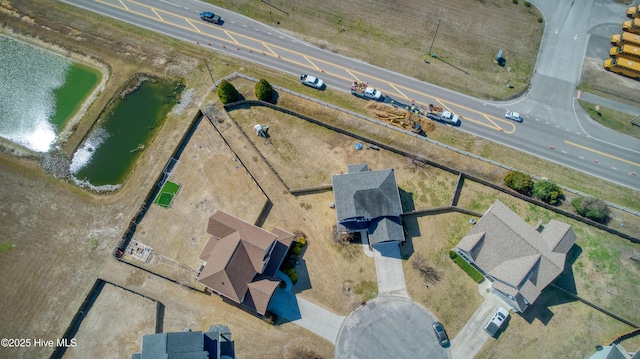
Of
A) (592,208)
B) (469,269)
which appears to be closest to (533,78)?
(592,208)

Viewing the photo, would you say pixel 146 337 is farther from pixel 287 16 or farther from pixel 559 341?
pixel 287 16

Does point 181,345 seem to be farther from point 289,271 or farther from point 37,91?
point 37,91

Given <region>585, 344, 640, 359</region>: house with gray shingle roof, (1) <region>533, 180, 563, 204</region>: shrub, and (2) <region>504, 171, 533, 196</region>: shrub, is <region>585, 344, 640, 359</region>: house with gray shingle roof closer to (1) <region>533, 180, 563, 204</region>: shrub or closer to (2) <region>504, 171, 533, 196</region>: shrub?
(1) <region>533, 180, 563, 204</region>: shrub

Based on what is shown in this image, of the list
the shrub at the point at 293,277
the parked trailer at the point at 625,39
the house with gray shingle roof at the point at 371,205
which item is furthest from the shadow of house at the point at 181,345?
the parked trailer at the point at 625,39

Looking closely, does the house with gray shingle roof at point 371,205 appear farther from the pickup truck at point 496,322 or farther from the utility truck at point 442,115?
the utility truck at point 442,115

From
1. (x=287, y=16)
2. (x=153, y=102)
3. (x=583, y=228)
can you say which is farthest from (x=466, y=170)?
(x=153, y=102)
